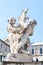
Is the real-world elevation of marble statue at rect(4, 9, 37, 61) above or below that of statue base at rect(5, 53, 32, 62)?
above

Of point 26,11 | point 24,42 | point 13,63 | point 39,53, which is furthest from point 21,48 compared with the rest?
point 39,53

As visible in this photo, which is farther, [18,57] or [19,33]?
[19,33]

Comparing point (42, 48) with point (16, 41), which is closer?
point (16, 41)

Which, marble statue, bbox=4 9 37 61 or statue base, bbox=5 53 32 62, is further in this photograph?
marble statue, bbox=4 9 37 61

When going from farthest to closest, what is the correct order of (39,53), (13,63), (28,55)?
(39,53), (28,55), (13,63)

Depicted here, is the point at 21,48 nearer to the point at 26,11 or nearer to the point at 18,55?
the point at 18,55

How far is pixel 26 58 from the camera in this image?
1294 cm

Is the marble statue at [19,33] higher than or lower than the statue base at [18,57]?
higher

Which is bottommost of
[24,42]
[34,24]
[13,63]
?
[13,63]

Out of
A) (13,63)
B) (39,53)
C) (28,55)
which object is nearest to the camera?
(13,63)

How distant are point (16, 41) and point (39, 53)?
50.8m

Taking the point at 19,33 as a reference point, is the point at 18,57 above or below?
below

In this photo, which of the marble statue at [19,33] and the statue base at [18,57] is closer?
Result: the statue base at [18,57]

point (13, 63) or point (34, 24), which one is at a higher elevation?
point (34, 24)
